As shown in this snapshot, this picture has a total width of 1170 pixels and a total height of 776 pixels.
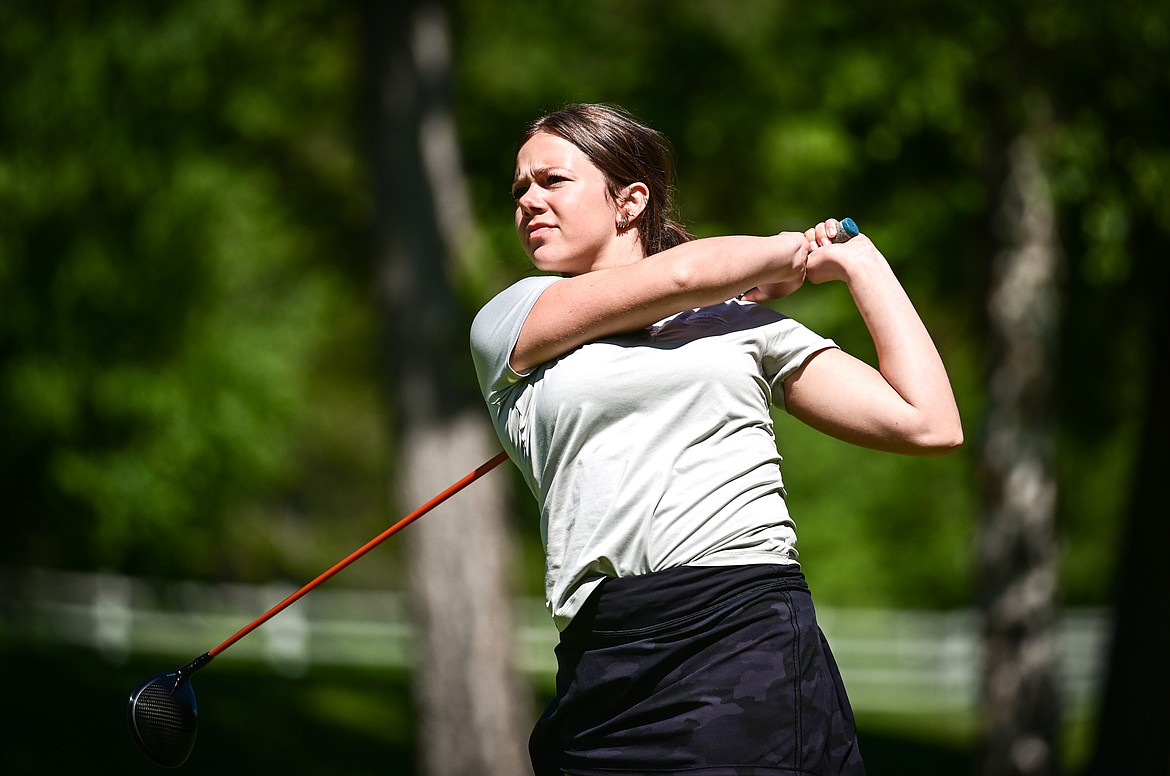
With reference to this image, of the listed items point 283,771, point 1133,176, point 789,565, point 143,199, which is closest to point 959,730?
point 283,771

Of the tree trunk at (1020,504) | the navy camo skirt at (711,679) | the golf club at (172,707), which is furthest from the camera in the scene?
the tree trunk at (1020,504)

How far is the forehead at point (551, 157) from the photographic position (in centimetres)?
232

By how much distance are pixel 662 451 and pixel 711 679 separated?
1.14ft

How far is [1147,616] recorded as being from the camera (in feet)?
28.0

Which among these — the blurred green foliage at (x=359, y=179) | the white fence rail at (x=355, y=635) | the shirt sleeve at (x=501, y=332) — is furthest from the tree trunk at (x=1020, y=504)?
the white fence rail at (x=355, y=635)

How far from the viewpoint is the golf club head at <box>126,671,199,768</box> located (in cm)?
254

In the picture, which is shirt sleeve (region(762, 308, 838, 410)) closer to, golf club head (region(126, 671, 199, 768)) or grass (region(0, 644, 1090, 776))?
golf club head (region(126, 671, 199, 768))

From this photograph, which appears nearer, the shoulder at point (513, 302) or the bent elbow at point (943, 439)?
the bent elbow at point (943, 439)

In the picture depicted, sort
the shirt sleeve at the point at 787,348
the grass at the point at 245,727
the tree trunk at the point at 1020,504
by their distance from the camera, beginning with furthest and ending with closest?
the grass at the point at 245,727 < the tree trunk at the point at 1020,504 < the shirt sleeve at the point at 787,348

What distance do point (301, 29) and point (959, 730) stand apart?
1023 cm

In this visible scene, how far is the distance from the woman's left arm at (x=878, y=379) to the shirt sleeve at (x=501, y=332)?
45 cm

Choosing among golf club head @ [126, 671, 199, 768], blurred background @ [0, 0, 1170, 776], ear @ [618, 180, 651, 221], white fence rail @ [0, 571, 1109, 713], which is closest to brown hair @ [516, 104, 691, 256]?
ear @ [618, 180, 651, 221]

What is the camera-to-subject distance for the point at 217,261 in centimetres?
1148

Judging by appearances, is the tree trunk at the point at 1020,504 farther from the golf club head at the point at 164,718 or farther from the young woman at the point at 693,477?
the golf club head at the point at 164,718
